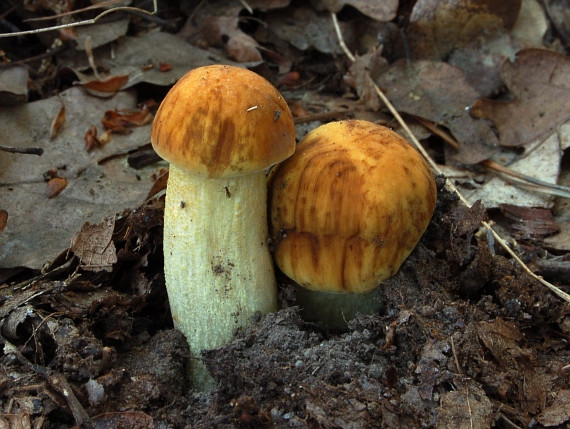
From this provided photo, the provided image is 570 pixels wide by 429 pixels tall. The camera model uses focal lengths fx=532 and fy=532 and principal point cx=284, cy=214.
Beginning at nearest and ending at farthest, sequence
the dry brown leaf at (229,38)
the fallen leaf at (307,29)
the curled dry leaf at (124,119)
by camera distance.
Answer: the curled dry leaf at (124,119) → the dry brown leaf at (229,38) → the fallen leaf at (307,29)

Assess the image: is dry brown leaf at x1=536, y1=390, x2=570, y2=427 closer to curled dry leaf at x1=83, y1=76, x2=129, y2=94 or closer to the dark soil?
the dark soil

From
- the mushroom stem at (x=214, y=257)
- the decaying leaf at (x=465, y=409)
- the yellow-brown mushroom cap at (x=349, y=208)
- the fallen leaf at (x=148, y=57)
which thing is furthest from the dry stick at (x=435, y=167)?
the mushroom stem at (x=214, y=257)

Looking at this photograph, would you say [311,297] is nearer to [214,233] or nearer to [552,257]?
[214,233]

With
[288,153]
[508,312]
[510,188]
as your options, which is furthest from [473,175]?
[288,153]

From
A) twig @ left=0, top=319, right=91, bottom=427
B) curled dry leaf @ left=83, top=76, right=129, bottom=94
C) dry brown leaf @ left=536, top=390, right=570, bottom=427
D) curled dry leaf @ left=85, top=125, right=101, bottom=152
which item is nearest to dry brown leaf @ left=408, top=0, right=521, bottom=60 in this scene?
curled dry leaf @ left=83, top=76, right=129, bottom=94

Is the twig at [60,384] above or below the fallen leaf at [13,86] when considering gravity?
below

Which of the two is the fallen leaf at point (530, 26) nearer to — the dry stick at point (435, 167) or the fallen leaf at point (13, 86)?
the dry stick at point (435, 167)
